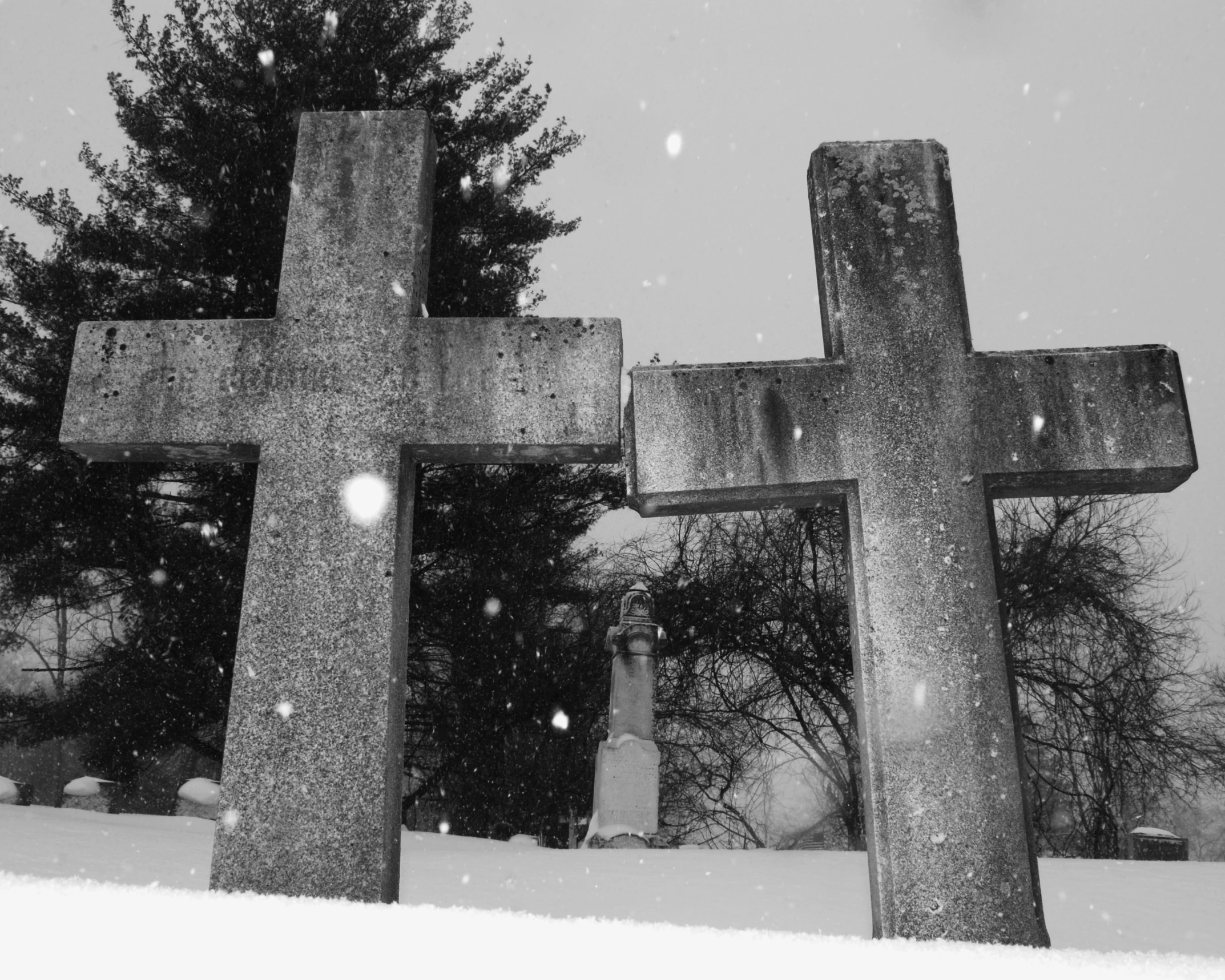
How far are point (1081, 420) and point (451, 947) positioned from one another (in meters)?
1.98

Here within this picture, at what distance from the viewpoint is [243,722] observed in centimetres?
219

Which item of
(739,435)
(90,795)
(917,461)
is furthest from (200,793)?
(917,461)

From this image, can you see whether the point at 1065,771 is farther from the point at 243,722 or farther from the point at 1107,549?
the point at 243,722

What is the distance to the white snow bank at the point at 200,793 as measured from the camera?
29.5 ft

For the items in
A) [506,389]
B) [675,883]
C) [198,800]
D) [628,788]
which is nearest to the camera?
[506,389]

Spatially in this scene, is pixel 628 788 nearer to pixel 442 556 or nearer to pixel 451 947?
pixel 442 556

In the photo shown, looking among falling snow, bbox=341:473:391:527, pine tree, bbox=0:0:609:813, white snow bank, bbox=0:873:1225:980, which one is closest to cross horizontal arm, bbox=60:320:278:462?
falling snow, bbox=341:473:391:527

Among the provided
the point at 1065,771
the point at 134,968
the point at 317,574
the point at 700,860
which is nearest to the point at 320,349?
the point at 317,574

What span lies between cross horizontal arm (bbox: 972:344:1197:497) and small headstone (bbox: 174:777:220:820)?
867cm

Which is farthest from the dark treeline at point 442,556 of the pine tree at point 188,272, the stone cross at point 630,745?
the stone cross at point 630,745

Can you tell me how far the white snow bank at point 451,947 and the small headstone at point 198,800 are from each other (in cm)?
833

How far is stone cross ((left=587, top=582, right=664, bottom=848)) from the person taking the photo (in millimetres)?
9680

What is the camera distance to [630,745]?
9930 mm

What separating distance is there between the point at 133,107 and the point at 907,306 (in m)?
10.6
